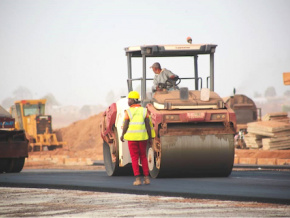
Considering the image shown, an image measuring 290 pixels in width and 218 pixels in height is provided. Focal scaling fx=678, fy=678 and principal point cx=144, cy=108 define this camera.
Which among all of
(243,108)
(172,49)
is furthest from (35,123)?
(172,49)

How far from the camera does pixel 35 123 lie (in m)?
43.5

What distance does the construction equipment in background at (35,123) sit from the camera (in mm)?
43438

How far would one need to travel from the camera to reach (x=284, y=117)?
33.9 m

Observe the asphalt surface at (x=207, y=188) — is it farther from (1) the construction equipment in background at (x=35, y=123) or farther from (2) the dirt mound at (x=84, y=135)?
(2) the dirt mound at (x=84, y=135)

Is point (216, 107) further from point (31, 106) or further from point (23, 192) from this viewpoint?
point (31, 106)

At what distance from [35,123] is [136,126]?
31421 millimetres

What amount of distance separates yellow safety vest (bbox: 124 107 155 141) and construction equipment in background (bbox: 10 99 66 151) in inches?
1220

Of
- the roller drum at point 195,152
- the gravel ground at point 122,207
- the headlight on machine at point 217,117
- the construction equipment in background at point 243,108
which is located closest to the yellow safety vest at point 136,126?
the roller drum at point 195,152

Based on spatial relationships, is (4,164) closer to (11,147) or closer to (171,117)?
(11,147)

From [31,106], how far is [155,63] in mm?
29205

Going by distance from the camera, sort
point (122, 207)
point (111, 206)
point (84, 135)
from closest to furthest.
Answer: point (122, 207) → point (111, 206) → point (84, 135)

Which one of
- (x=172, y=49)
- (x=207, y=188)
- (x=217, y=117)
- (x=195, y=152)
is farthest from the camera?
(x=172, y=49)

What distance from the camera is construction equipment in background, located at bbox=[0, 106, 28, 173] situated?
2102 cm

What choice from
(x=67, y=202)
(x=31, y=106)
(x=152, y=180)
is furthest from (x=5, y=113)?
(x=31, y=106)
